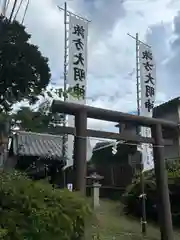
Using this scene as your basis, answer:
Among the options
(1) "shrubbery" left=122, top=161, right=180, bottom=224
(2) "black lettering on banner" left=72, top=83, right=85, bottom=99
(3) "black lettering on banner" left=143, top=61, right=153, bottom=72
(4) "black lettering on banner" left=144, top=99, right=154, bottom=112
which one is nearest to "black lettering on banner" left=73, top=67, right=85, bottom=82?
(2) "black lettering on banner" left=72, top=83, right=85, bottom=99

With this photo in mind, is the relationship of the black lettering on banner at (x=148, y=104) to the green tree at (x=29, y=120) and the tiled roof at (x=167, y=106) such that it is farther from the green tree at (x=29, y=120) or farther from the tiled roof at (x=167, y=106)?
the green tree at (x=29, y=120)

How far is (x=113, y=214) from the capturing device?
14.9 m

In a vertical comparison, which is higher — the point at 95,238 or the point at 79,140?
→ the point at 79,140

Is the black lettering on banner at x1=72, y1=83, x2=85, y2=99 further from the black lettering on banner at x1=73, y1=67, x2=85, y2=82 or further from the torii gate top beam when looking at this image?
the torii gate top beam

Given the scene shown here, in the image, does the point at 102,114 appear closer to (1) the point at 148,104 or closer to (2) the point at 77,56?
(2) the point at 77,56

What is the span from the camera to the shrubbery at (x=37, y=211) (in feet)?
17.0

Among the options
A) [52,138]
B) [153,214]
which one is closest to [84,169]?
[153,214]

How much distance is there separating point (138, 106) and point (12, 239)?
10.9m

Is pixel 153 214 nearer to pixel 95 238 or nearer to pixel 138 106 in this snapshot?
pixel 138 106

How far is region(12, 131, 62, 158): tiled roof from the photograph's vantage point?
18.7 meters

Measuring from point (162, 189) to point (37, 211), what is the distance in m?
4.81

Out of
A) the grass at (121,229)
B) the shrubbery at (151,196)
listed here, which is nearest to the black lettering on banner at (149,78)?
the shrubbery at (151,196)

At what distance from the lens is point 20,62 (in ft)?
54.9

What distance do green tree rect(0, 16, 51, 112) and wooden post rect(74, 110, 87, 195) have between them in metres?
6.69
